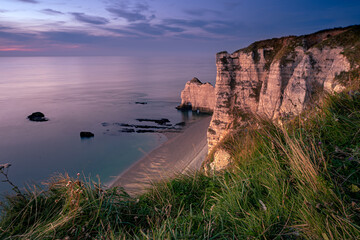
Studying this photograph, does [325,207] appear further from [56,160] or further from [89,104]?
[89,104]

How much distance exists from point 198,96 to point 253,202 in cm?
5124

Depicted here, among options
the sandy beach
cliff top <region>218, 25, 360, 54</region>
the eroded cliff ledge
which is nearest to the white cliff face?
the eroded cliff ledge

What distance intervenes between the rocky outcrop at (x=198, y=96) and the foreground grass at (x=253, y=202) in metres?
48.1

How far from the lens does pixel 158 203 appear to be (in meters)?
3.89

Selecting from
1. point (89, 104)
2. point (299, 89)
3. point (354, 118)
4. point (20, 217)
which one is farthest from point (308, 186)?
point (89, 104)

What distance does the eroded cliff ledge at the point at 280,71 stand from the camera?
14195mm

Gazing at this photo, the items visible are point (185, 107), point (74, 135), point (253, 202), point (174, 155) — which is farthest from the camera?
point (185, 107)

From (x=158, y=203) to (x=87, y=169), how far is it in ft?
87.4

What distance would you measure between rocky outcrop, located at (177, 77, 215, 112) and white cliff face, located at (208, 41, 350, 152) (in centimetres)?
2934

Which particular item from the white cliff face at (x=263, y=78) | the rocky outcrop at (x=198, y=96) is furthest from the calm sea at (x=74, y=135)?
the white cliff face at (x=263, y=78)

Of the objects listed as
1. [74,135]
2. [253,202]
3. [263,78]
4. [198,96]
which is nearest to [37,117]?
[74,135]

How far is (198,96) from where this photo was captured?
5378cm

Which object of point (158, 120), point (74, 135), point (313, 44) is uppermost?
point (313, 44)

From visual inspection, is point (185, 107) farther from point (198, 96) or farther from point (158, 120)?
point (158, 120)
